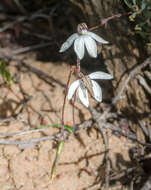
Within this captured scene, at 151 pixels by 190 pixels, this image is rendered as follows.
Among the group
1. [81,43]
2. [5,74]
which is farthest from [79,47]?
[5,74]

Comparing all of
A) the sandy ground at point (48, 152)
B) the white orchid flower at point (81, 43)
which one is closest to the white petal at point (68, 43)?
the white orchid flower at point (81, 43)

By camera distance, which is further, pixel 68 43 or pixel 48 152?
pixel 48 152

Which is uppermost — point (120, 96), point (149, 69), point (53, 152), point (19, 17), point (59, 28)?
point (19, 17)

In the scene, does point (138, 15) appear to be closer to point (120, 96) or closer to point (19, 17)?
point (120, 96)

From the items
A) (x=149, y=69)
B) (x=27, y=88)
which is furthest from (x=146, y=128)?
(x=27, y=88)

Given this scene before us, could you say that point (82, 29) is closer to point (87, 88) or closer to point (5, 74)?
point (87, 88)

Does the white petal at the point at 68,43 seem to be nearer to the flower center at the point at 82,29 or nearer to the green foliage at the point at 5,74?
the flower center at the point at 82,29
